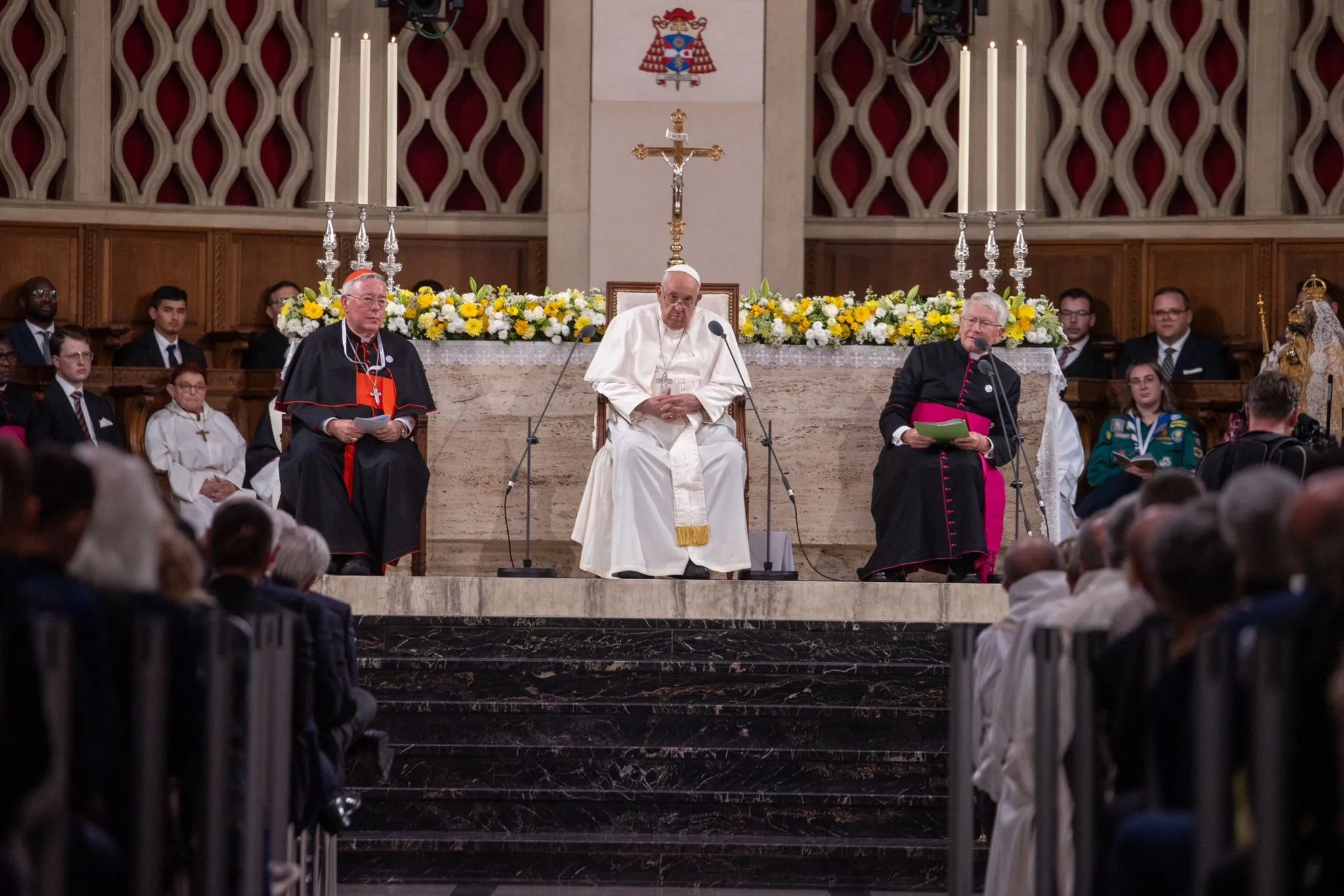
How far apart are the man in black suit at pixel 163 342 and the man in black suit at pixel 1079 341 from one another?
4.76m

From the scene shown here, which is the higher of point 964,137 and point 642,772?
point 964,137

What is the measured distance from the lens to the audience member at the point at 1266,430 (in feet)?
19.7

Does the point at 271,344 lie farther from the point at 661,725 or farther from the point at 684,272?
the point at 661,725

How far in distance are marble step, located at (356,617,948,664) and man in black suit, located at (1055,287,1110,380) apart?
3.98m

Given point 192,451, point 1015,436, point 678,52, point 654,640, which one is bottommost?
point 654,640

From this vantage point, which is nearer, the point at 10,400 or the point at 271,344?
the point at 10,400

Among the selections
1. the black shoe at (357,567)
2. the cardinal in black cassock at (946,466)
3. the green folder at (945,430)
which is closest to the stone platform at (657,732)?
the black shoe at (357,567)

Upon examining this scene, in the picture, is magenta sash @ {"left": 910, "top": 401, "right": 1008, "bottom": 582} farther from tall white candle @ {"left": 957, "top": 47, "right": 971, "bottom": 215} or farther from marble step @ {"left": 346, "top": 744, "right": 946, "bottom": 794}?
marble step @ {"left": 346, "top": 744, "right": 946, "bottom": 794}

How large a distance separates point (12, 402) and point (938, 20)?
17.9ft

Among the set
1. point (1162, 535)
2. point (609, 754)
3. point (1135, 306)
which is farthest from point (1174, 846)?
point (1135, 306)

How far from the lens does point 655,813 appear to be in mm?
5930

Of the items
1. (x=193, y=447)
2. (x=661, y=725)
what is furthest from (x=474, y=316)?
(x=661, y=725)

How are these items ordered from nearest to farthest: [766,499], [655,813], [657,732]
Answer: [655,813] < [657,732] < [766,499]

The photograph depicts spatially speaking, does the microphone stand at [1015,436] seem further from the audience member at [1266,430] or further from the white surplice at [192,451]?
the white surplice at [192,451]
